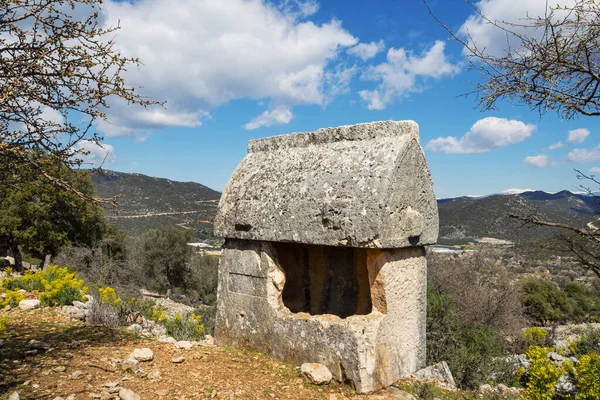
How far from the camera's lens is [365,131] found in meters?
4.47

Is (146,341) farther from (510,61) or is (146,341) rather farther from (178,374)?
(510,61)

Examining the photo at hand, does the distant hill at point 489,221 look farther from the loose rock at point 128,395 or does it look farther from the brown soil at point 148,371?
the loose rock at point 128,395

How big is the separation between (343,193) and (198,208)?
35.7 metres

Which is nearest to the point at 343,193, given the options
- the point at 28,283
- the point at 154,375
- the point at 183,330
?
the point at 154,375

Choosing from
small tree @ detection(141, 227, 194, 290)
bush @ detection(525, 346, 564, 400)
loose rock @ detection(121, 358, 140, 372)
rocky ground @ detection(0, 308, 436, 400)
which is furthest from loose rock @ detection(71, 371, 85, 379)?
small tree @ detection(141, 227, 194, 290)

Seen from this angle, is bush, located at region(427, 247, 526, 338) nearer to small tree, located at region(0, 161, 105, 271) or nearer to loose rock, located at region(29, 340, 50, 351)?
loose rock, located at region(29, 340, 50, 351)

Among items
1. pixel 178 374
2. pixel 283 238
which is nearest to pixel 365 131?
pixel 283 238

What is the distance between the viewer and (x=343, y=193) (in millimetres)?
4090

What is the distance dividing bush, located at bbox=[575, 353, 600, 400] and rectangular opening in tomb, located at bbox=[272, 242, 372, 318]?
2.45 m

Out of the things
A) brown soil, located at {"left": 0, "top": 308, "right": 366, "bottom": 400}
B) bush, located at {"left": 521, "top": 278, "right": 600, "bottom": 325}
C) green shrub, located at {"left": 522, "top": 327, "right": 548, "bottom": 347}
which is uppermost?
brown soil, located at {"left": 0, "top": 308, "right": 366, "bottom": 400}

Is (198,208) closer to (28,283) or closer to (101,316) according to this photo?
(28,283)

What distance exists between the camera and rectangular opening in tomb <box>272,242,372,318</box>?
5.48 metres

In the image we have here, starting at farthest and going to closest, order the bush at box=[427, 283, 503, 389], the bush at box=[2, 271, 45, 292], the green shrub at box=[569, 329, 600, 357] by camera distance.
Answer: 1. the bush at box=[427, 283, 503, 389]
2. the green shrub at box=[569, 329, 600, 357]
3. the bush at box=[2, 271, 45, 292]

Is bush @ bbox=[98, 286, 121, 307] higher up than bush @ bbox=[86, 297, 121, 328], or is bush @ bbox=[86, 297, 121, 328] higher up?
bush @ bbox=[98, 286, 121, 307]
